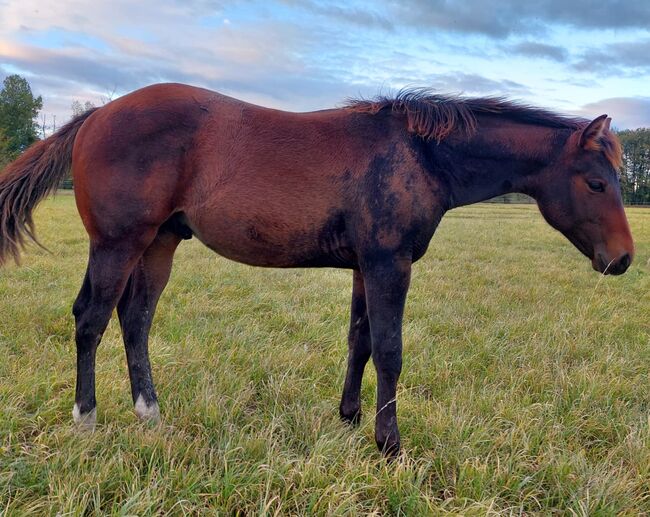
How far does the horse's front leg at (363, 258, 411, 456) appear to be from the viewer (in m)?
2.62

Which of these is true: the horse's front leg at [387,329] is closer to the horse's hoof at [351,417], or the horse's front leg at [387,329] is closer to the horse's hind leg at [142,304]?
Result: the horse's hoof at [351,417]

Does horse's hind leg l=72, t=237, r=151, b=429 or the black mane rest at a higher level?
the black mane

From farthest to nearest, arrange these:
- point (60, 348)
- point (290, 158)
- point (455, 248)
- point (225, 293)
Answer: point (455, 248)
point (225, 293)
point (60, 348)
point (290, 158)

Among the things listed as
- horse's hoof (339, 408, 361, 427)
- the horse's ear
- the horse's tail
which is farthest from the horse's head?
the horse's tail

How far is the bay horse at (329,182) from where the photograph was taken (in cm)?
264

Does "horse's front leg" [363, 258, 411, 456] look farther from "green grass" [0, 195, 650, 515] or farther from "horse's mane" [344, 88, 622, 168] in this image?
"horse's mane" [344, 88, 622, 168]

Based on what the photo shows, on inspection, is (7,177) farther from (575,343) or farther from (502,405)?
(575,343)

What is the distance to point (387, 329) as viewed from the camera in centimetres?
266

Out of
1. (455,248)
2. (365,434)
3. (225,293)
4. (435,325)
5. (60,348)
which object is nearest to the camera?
(365,434)

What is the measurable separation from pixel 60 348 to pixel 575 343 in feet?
16.1

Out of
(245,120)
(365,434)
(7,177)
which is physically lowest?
(365,434)

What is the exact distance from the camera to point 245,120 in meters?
2.77

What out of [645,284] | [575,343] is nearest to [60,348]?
[575,343]

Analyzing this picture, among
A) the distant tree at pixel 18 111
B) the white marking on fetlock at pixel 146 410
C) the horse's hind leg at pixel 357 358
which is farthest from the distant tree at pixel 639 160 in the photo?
the distant tree at pixel 18 111
